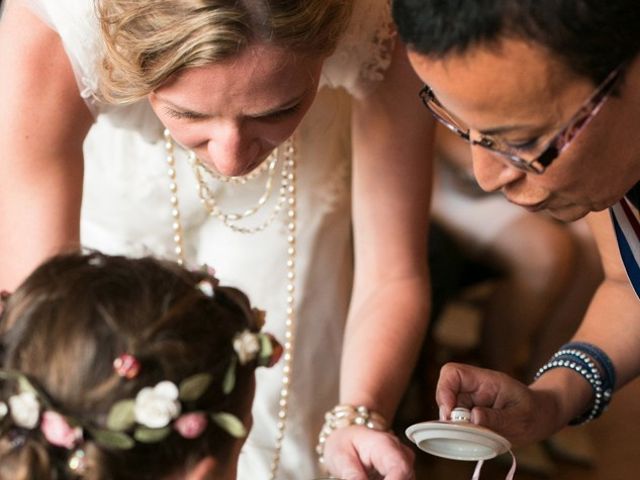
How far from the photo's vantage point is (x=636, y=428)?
318 cm

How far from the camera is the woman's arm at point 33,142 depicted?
5.04 feet

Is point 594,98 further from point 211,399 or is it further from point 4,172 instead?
point 4,172

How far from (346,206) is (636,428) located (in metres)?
1.54

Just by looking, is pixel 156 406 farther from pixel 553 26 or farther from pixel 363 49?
pixel 363 49

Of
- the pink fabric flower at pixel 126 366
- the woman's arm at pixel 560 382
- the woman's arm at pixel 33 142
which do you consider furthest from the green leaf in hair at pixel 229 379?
the woman's arm at pixel 33 142

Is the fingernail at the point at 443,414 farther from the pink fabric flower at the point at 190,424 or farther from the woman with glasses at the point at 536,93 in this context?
the pink fabric flower at the point at 190,424

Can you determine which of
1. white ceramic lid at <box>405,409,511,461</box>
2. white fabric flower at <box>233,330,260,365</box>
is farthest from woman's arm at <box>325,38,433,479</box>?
white fabric flower at <box>233,330,260,365</box>

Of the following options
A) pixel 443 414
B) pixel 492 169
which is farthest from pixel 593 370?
pixel 492 169

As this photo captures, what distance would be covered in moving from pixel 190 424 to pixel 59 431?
4.9 inches

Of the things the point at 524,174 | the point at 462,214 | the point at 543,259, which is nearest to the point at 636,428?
the point at 543,259

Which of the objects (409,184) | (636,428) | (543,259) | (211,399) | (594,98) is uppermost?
(594,98)

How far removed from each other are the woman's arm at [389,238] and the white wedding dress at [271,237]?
116 millimetres

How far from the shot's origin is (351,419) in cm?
163

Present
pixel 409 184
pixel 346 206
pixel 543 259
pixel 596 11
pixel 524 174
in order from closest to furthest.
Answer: pixel 596 11 → pixel 524 174 → pixel 409 184 → pixel 346 206 → pixel 543 259
